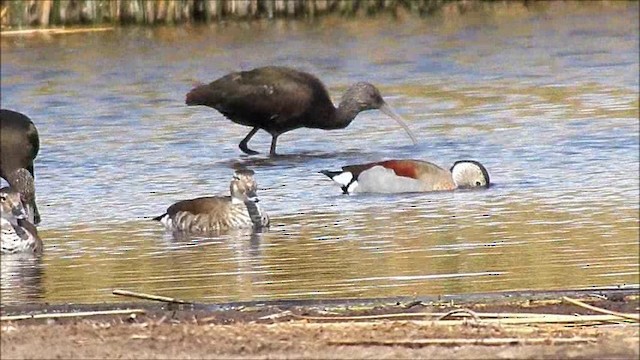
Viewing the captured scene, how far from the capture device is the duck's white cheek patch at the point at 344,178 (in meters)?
10.3

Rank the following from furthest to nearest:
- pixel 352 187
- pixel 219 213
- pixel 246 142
Answer: pixel 246 142
pixel 352 187
pixel 219 213

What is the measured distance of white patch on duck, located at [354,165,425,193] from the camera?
33.7 ft

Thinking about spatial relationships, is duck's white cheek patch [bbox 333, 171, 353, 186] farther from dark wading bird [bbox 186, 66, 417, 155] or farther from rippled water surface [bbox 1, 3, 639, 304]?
dark wading bird [bbox 186, 66, 417, 155]

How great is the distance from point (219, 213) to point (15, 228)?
1269mm

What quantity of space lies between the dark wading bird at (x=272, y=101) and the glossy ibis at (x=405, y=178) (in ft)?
6.95

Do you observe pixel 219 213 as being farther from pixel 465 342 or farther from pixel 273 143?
pixel 465 342

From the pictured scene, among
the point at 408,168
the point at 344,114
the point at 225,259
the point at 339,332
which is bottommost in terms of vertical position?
the point at 344,114

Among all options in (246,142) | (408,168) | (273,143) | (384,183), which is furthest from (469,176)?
(246,142)

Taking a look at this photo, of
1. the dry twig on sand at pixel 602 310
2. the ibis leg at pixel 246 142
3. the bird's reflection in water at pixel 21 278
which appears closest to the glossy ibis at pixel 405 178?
the ibis leg at pixel 246 142

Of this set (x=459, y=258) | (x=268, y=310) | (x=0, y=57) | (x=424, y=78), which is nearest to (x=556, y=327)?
(x=268, y=310)

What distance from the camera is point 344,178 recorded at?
407 inches

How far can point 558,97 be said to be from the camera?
1479 cm

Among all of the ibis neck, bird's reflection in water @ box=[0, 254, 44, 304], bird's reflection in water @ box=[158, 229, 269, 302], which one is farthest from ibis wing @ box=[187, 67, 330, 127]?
bird's reflection in water @ box=[0, 254, 44, 304]

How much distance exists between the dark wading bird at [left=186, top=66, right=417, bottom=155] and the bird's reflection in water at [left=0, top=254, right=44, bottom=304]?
467 centimetres
